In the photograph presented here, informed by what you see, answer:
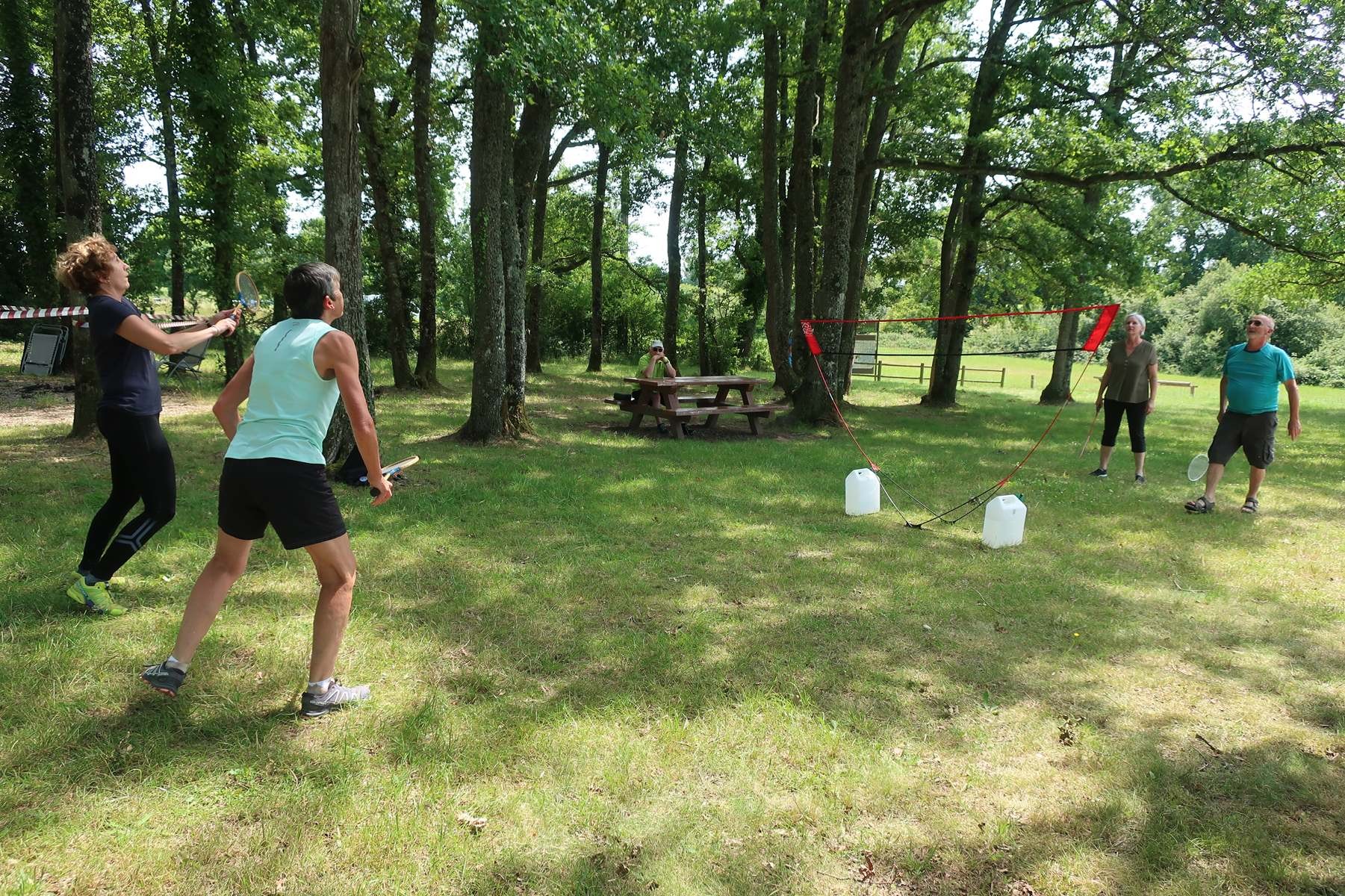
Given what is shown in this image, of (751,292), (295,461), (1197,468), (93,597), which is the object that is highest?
(751,292)

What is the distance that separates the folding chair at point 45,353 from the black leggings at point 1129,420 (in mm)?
17964

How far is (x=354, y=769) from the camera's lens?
3.04 meters

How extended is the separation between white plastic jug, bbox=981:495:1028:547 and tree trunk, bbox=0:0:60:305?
64.9 feet

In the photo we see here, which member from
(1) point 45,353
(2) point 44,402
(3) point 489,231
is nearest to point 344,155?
(3) point 489,231

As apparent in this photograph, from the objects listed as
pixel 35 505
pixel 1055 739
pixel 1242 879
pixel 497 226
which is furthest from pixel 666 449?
pixel 1242 879

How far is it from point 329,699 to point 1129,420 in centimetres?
925

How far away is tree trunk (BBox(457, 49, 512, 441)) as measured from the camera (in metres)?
9.41

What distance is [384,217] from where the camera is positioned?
16.0 m

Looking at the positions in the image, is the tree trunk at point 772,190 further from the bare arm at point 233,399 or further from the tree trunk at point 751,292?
the bare arm at point 233,399

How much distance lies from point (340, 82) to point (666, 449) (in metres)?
5.79

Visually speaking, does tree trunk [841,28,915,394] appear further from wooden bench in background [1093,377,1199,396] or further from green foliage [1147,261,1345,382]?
green foliage [1147,261,1345,382]

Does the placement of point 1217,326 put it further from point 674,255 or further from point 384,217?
point 384,217

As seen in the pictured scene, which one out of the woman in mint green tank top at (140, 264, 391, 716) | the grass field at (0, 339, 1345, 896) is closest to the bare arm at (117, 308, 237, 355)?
the woman in mint green tank top at (140, 264, 391, 716)

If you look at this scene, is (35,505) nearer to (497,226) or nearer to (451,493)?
(451,493)
